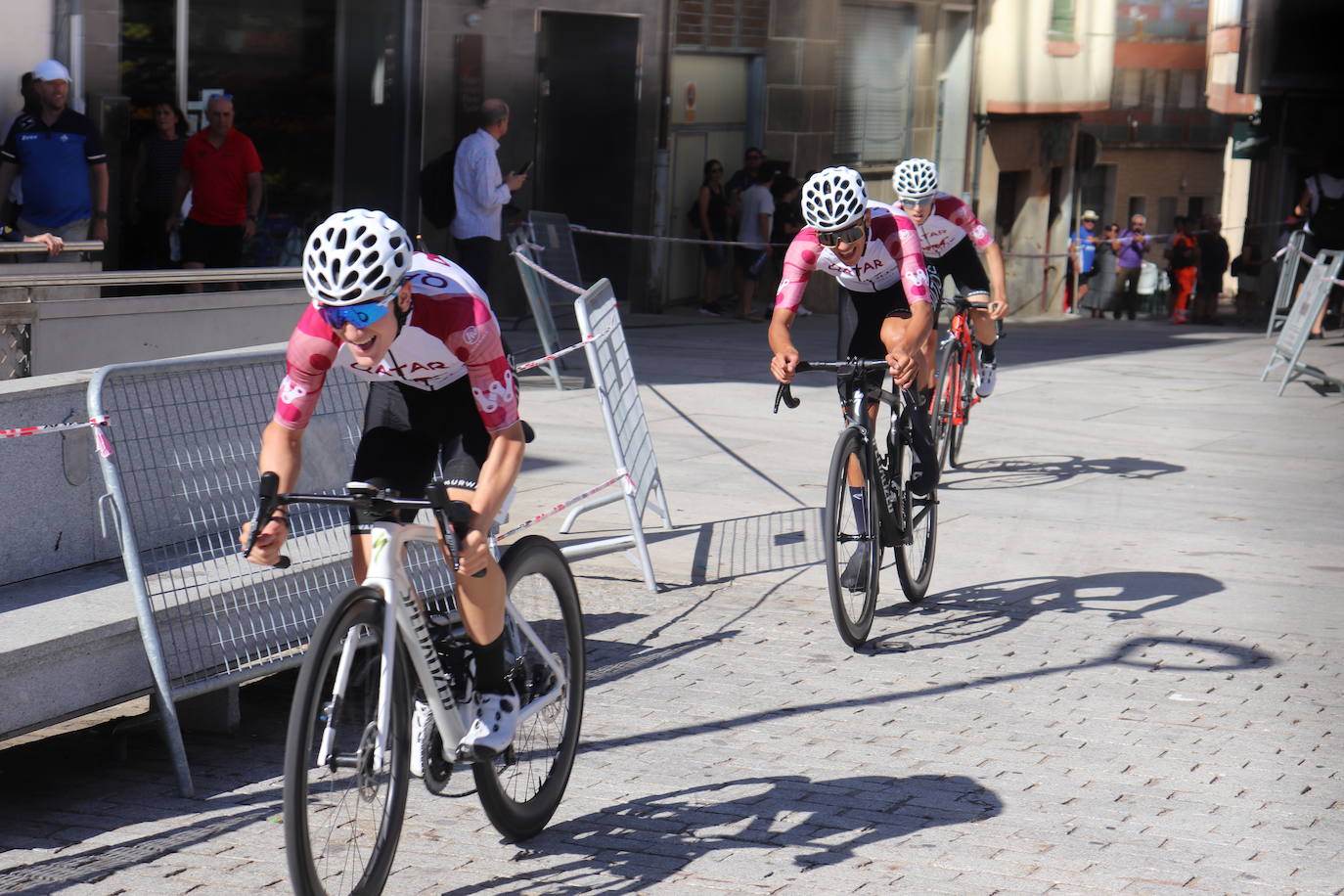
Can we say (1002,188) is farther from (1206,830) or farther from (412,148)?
(1206,830)

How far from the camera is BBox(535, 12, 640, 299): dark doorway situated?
22.3 m

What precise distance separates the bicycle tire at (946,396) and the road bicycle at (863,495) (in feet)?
10.4

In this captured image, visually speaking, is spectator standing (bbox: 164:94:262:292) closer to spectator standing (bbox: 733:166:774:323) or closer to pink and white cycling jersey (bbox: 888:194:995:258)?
pink and white cycling jersey (bbox: 888:194:995:258)

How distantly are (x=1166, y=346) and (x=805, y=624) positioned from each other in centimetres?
1587

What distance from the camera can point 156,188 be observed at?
49.8 feet

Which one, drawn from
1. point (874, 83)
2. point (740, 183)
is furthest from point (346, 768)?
point (874, 83)

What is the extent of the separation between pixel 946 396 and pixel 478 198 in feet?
18.1

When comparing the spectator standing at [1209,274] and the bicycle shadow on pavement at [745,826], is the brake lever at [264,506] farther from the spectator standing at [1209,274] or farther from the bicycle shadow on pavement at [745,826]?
the spectator standing at [1209,274]

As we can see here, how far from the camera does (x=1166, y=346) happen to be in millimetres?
22562

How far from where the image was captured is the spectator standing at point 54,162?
12469 mm

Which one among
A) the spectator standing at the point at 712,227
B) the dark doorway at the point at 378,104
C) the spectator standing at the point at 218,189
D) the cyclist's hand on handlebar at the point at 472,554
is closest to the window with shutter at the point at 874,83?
the spectator standing at the point at 712,227

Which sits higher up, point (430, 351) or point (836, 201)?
point (836, 201)

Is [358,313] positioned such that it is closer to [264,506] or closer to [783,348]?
[264,506]

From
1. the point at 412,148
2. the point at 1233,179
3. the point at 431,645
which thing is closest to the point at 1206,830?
the point at 431,645
